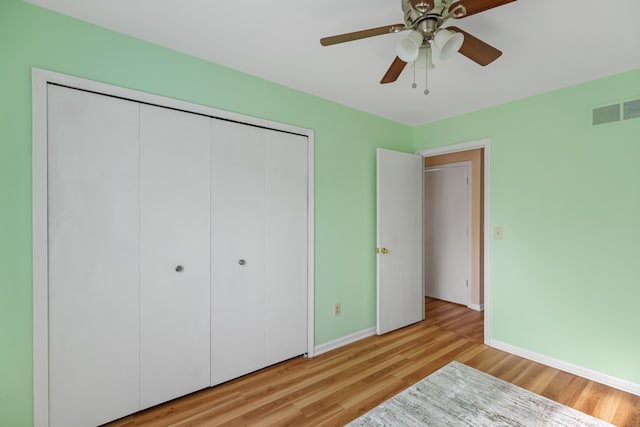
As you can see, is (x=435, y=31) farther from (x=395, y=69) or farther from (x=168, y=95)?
(x=168, y=95)

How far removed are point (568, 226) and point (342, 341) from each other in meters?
2.27

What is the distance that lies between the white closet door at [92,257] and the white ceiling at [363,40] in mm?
560

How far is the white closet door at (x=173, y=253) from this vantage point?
1.84 m

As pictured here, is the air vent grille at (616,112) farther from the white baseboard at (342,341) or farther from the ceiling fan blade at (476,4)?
the white baseboard at (342,341)

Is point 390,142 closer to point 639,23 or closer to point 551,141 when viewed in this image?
point 551,141

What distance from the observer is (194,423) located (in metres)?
1.76

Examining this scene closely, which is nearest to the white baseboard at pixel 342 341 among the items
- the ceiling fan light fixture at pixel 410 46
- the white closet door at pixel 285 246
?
the white closet door at pixel 285 246

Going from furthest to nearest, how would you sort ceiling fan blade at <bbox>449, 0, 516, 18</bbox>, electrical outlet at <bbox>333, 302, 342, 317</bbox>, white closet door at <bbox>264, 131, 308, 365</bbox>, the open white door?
the open white door → electrical outlet at <bbox>333, 302, 342, 317</bbox> → white closet door at <bbox>264, 131, 308, 365</bbox> → ceiling fan blade at <bbox>449, 0, 516, 18</bbox>

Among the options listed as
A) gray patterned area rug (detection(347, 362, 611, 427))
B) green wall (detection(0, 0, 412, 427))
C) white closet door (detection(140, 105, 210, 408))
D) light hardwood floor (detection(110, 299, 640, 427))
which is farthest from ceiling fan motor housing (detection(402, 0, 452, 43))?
light hardwood floor (detection(110, 299, 640, 427))

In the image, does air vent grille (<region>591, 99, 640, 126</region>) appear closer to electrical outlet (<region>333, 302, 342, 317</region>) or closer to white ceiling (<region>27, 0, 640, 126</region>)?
white ceiling (<region>27, 0, 640, 126</region>)

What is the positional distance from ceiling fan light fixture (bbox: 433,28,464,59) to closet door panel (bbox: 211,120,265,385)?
1.45 meters

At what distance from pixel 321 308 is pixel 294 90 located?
2022mm

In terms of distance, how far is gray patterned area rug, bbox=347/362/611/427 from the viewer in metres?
1.67

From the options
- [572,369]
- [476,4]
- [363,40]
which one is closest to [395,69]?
[363,40]
